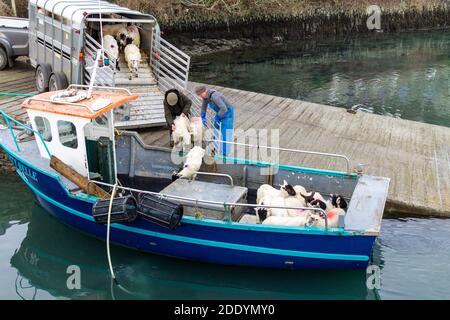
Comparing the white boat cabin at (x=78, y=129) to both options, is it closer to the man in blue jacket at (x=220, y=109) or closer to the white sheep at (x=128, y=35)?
the man in blue jacket at (x=220, y=109)

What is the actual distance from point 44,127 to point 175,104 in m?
2.63

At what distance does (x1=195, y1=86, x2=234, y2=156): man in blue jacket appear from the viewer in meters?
10.4

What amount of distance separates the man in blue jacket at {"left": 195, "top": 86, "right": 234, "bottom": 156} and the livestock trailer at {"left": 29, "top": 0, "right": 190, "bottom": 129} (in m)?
1.73

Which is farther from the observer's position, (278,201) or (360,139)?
(360,139)

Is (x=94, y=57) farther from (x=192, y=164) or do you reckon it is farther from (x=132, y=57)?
(x=192, y=164)

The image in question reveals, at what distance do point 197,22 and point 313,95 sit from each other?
35.2 ft

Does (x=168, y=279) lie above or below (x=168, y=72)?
below

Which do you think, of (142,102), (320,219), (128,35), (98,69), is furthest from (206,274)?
(128,35)

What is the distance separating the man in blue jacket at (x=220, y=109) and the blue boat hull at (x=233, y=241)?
2919mm

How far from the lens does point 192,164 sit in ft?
29.7

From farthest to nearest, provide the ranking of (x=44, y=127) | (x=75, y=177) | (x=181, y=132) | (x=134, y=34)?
(x=134, y=34)
(x=181, y=132)
(x=44, y=127)
(x=75, y=177)

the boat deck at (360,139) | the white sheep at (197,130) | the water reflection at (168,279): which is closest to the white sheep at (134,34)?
the boat deck at (360,139)

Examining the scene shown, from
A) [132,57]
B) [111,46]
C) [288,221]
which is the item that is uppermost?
[111,46]

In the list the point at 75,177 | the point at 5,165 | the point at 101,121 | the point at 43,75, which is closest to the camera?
the point at 75,177
